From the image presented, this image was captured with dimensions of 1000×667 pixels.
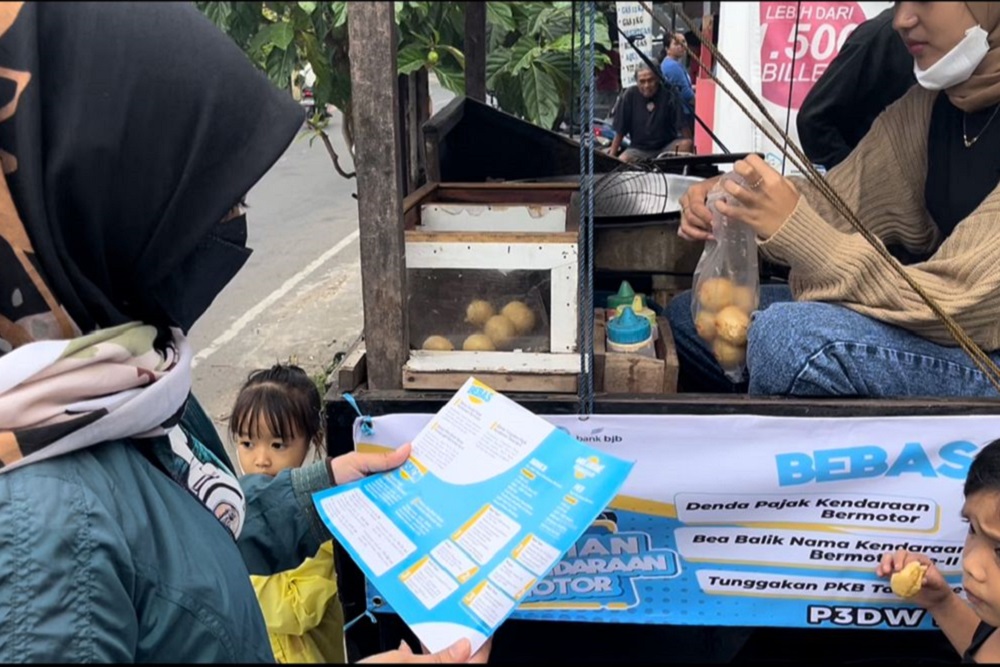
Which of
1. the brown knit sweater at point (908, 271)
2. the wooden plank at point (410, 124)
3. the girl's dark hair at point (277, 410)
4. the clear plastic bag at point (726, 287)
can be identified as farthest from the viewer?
the wooden plank at point (410, 124)

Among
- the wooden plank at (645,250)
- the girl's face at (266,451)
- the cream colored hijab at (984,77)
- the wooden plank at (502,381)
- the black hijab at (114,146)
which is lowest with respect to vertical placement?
the girl's face at (266,451)

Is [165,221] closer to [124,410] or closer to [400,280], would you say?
[124,410]

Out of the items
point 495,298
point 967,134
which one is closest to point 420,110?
point 495,298

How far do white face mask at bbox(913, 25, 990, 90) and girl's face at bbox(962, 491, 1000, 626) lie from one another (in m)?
0.88

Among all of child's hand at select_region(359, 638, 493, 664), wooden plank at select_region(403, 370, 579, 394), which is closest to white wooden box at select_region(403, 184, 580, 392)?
wooden plank at select_region(403, 370, 579, 394)

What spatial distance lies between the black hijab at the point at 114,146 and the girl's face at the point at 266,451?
1369mm

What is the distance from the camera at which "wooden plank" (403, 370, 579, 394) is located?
1679mm

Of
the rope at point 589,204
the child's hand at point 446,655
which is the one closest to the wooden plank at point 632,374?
the rope at point 589,204

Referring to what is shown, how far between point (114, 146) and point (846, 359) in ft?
4.49

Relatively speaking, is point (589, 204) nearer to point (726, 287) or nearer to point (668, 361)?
point (668, 361)

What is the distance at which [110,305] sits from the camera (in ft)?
3.18

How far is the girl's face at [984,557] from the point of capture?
1.39 m

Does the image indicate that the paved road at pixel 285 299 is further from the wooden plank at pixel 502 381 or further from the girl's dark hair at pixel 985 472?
the girl's dark hair at pixel 985 472

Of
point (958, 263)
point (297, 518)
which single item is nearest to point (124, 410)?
point (297, 518)
